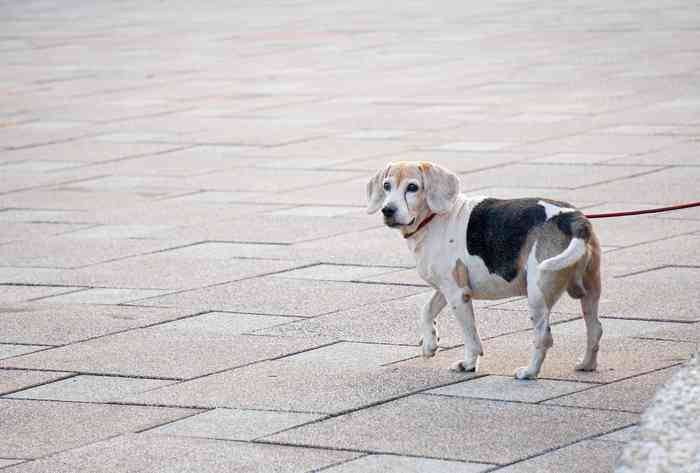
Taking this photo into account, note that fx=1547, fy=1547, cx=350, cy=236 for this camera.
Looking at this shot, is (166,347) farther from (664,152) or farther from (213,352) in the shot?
(664,152)

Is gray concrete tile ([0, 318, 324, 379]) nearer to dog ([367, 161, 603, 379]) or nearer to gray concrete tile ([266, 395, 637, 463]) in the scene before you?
dog ([367, 161, 603, 379])

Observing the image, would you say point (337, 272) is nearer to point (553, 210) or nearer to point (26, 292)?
point (26, 292)

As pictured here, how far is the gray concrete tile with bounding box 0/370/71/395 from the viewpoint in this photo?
7.02 metres

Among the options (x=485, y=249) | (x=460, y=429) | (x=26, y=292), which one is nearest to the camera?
(x=460, y=429)

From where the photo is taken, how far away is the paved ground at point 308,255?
6234mm

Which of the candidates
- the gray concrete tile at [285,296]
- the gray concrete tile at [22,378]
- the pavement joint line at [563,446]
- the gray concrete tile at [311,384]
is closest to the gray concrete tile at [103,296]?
the gray concrete tile at [285,296]

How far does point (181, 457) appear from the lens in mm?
5961

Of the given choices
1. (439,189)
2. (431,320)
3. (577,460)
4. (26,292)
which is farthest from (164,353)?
(577,460)

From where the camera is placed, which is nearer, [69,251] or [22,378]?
[22,378]

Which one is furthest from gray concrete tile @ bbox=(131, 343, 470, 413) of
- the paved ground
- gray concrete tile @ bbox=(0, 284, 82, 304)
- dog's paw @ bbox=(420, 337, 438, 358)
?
gray concrete tile @ bbox=(0, 284, 82, 304)

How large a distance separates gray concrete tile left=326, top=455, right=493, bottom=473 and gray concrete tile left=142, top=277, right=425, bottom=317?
2.38 metres

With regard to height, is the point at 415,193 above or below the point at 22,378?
above

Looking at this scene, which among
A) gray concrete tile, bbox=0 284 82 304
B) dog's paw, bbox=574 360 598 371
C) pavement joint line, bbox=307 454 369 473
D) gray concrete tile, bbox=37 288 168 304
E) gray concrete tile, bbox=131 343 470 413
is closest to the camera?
pavement joint line, bbox=307 454 369 473

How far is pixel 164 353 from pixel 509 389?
5.87ft
